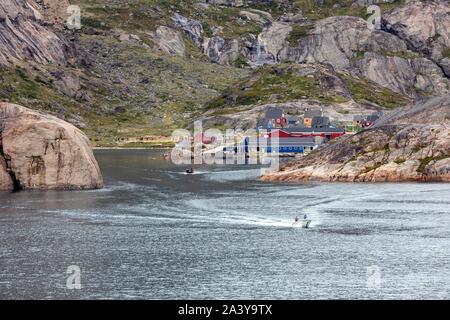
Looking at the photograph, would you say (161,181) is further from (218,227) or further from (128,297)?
(128,297)

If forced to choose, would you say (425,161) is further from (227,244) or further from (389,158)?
(227,244)

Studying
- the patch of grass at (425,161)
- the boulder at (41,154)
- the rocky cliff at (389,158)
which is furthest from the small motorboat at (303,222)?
the patch of grass at (425,161)

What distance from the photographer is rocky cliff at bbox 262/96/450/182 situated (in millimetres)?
186125

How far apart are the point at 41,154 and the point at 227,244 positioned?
6295 cm

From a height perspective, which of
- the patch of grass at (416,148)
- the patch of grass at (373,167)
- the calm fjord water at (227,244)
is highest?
the patch of grass at (416,148)

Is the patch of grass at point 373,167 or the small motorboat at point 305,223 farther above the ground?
the patch of grass at point 373,167

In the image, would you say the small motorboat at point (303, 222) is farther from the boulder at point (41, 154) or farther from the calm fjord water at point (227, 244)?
the boulder at point (41, 154)

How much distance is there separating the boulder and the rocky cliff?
53020 millimetres

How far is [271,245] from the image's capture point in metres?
105

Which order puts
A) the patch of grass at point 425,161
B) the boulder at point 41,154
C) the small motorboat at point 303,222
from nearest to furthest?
the small motorboat at point 303,222
the boulder at point 41,154
the patch of grass at point 425,161

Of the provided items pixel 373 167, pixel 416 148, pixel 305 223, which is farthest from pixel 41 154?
pixel 416 148

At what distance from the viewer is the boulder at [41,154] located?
518 ft

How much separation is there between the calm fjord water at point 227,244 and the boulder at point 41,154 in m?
4.71

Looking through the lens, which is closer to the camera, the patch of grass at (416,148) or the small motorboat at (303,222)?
the small motorboat at (303,222)
